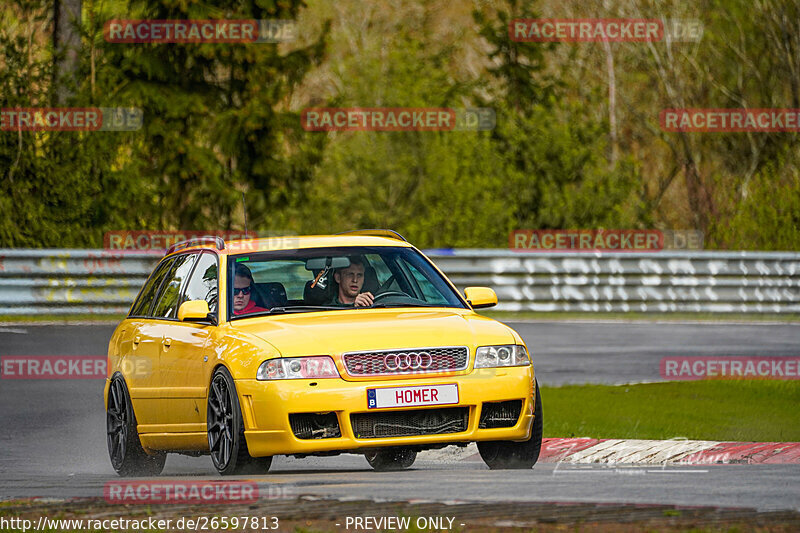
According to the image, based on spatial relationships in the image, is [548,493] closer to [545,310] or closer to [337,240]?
[337,240]

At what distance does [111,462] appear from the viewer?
11.5 metres

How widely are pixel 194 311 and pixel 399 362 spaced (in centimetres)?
152

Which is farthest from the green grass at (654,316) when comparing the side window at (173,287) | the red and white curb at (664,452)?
the side window at (173,287)

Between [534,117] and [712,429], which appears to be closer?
[712,429]

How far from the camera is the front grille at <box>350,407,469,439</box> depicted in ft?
29.6

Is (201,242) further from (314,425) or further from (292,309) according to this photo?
(314,425)

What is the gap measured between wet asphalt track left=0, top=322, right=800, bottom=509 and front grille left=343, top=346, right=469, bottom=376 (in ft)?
1.97

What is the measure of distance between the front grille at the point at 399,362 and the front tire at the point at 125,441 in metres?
2.41

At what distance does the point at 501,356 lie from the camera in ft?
30.6

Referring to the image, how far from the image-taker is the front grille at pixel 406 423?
9.02 meters

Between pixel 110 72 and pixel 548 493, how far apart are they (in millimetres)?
26167

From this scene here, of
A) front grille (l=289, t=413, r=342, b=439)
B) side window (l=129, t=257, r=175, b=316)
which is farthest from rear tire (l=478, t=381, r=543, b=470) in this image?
side window (l=129, t=257, r=175, b=316)

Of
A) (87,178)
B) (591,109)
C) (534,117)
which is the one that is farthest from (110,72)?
(591,109)

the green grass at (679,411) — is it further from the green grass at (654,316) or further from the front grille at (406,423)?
the green grass at (654,316)
